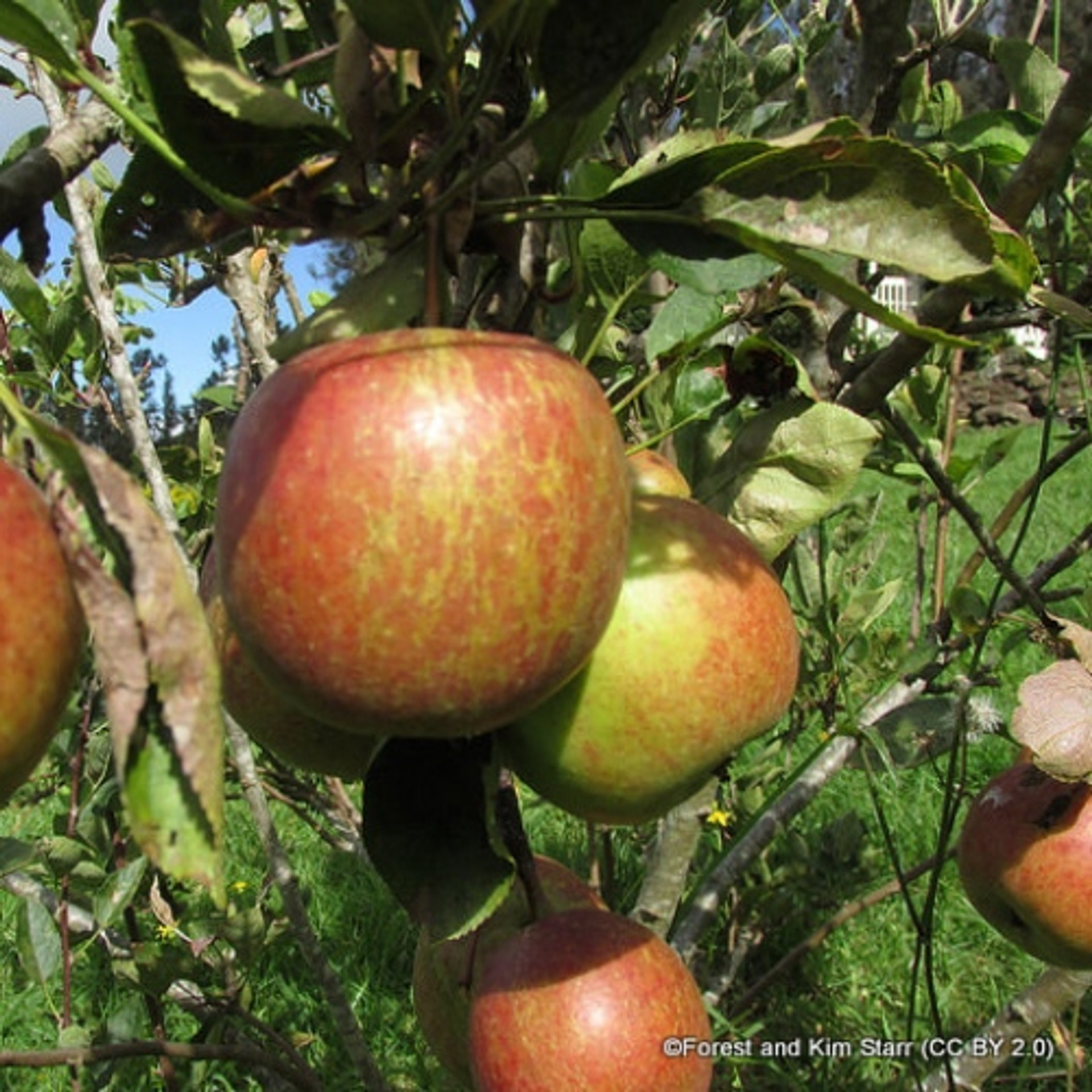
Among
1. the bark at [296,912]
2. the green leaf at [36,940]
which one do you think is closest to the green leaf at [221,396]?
the bark at [296,912]

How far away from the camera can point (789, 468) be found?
2.83 feet

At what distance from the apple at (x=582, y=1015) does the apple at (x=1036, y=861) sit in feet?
1.48

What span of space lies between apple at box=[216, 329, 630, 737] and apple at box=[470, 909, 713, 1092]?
414 mm

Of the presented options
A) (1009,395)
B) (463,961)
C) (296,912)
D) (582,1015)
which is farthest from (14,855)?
(1009,395)

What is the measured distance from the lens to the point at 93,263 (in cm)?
117

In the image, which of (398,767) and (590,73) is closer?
(590,73)

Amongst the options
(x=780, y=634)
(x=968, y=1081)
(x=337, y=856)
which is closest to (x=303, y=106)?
(x=780, y=634)

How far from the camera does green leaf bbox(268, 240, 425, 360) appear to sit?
636 mm

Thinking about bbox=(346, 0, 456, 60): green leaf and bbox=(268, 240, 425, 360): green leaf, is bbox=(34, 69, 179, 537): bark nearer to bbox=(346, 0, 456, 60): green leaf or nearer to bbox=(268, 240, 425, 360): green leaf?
bbox=(268, 240, 425, 360): green leaf

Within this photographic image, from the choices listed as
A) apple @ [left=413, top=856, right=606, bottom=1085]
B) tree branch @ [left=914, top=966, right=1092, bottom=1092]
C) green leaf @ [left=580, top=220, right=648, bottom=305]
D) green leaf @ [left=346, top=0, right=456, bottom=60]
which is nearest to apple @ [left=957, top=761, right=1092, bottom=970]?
tree branch @ [left=914, top=966, right=1092, bottom=1092]

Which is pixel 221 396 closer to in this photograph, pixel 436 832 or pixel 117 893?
pixel 117 893

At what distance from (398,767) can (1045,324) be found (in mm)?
972

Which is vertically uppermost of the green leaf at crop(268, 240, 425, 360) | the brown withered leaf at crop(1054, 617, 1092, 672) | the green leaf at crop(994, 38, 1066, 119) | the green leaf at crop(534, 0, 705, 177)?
the green leaf at crop(534, 0, 705, 177)

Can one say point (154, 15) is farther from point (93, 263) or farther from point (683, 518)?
point (93, 263)
